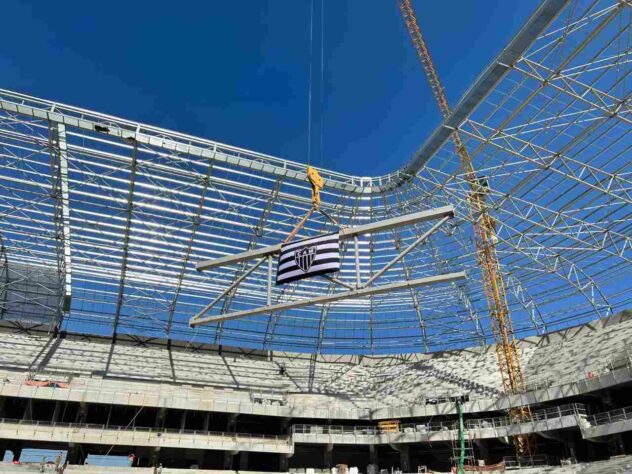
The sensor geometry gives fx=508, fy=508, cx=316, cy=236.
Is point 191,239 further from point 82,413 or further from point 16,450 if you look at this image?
point 16,450

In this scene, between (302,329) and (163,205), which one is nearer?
(163,205)

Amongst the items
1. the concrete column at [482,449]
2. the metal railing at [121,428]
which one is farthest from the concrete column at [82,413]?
the concrete column at [482,449]

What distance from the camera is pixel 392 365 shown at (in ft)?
208

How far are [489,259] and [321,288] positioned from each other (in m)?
19.2

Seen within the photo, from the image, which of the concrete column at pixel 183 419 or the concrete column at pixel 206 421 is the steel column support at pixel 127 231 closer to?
the concrete column at pixel 183 419

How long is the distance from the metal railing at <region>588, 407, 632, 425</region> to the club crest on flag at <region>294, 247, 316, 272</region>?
27502 mm

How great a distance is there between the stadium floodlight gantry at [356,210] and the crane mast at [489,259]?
1.09m

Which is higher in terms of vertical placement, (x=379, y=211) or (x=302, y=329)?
(x=379, y=211)

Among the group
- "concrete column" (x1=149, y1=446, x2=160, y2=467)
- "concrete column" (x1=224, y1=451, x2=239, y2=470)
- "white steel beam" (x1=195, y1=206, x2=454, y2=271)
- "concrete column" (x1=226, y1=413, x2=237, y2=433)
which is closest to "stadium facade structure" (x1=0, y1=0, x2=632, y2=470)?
"concrete column" (x1=224, y1=451, x2=239, y2=470)

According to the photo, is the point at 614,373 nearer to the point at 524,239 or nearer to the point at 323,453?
the point at 524,239

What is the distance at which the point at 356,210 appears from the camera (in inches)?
1984

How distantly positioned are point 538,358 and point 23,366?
170 feet

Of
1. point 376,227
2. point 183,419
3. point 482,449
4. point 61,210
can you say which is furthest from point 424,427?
point 61,210

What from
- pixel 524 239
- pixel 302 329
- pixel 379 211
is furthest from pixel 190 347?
pixel 524 239
